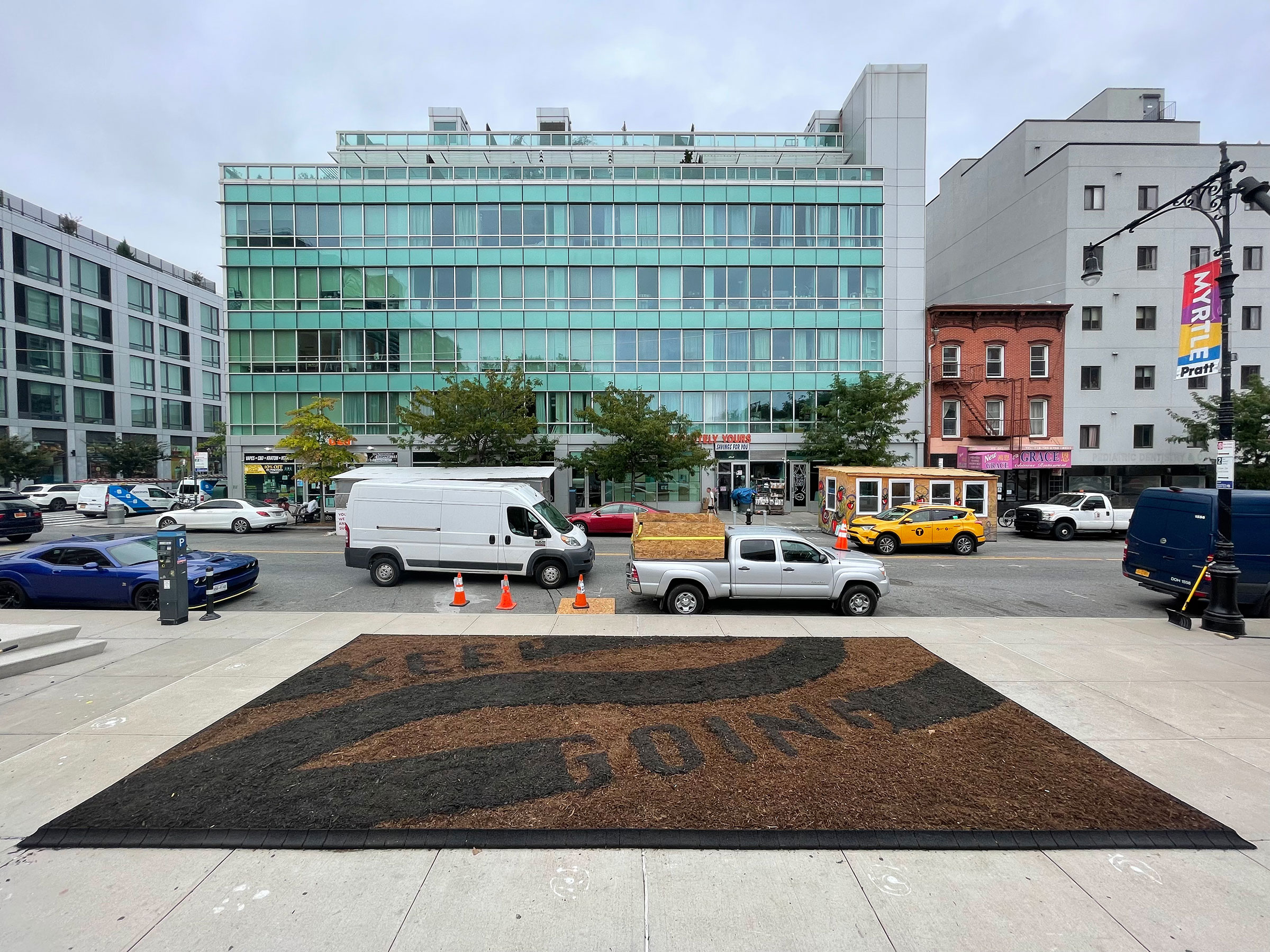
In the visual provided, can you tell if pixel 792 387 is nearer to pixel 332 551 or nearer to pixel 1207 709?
pixel 332 551

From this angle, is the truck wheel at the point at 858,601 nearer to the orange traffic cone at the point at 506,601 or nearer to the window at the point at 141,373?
the orange traffic cone at the point at 506,601

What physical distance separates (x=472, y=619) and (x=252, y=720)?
4.34m

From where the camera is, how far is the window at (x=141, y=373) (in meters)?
51.2

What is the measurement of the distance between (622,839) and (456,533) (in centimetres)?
993

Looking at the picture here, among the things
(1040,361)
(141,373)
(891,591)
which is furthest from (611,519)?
(141,373)

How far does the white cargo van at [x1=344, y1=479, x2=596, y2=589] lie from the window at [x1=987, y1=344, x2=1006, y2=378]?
29.0 metres

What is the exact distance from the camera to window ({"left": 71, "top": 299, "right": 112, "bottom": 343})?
152ft

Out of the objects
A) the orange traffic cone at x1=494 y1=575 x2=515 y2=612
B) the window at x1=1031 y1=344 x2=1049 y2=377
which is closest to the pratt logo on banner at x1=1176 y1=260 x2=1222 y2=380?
the orange traffic cone at x1=494 y1=575 x2=515 y2=612

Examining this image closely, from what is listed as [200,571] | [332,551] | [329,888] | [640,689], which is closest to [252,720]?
[329,888]

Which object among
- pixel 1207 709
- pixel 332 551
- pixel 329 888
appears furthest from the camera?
pixel 332 551

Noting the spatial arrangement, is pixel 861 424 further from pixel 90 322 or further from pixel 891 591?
pixel 90 322

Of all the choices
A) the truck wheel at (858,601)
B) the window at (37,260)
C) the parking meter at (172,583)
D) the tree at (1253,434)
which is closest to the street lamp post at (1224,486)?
the truck wheel at (858,601)

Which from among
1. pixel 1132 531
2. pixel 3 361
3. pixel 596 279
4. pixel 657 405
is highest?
pixel 596 279

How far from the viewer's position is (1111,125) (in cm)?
3250
